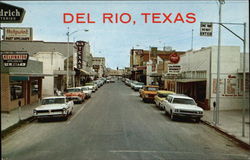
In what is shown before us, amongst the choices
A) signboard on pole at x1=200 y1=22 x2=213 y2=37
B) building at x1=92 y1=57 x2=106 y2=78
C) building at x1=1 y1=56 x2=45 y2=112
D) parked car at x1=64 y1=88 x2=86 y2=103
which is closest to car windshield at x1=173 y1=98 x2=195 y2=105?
signboard on pole at x1=200 y1=22 x2=213 y2=37

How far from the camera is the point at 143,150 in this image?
28.7 ft

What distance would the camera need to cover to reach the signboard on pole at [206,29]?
46.6 ft

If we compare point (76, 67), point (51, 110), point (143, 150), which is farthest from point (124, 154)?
point (76, 67)

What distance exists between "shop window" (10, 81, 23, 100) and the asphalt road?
681 centimetres

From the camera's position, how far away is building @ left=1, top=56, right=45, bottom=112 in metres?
18.2

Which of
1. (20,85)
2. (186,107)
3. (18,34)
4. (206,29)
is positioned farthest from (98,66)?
(206,29)

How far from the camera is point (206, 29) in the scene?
561 inches

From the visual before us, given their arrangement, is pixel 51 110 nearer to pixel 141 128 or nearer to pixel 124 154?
pixel 141 128

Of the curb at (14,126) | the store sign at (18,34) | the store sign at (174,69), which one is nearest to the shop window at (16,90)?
the curb at (14,126)

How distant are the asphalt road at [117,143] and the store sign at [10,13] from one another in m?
5.33

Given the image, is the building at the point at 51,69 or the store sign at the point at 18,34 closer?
the building at the point at 51,69

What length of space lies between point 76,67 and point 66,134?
132 feet

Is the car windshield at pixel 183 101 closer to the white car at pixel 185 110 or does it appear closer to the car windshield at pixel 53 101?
the white car at pixel 185 110

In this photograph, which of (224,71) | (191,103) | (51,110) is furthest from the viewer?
(224,71)
